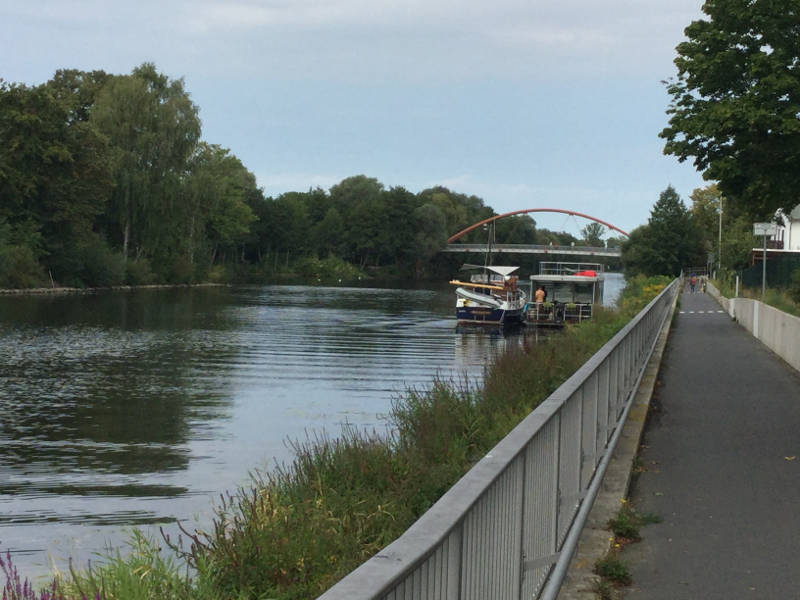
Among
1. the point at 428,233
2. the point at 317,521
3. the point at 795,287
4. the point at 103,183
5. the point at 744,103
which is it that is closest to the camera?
the point at 317,521

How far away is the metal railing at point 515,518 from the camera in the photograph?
253 centimetres

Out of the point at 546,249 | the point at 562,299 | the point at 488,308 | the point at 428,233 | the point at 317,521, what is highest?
the point at 428,233

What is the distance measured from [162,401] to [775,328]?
1421cm

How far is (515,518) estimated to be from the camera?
14.5ft

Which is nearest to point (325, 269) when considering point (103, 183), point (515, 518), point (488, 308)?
point (103, 183)

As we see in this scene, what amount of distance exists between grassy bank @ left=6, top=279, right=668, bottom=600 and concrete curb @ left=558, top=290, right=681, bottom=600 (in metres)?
1.44

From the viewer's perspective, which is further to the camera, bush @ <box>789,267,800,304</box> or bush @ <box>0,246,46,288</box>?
bush @ <box>0,246,46,288</box>

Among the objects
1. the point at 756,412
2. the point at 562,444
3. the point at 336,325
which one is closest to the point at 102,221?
the point at 336,325

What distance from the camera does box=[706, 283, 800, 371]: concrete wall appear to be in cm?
1955

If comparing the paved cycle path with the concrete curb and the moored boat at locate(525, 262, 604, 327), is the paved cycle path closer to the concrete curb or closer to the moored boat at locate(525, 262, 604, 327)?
the concrete curb

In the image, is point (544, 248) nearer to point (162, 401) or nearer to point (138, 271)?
point (138, 271)

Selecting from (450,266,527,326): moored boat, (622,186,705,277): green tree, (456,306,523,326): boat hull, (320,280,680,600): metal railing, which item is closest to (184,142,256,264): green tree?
(450,266,527,326): moored boat

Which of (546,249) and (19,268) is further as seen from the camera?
(546,249)

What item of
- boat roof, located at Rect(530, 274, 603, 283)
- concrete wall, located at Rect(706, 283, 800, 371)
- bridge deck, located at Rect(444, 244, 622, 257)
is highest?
bridge deck, located at Rect(444, 244, 622, 257)
